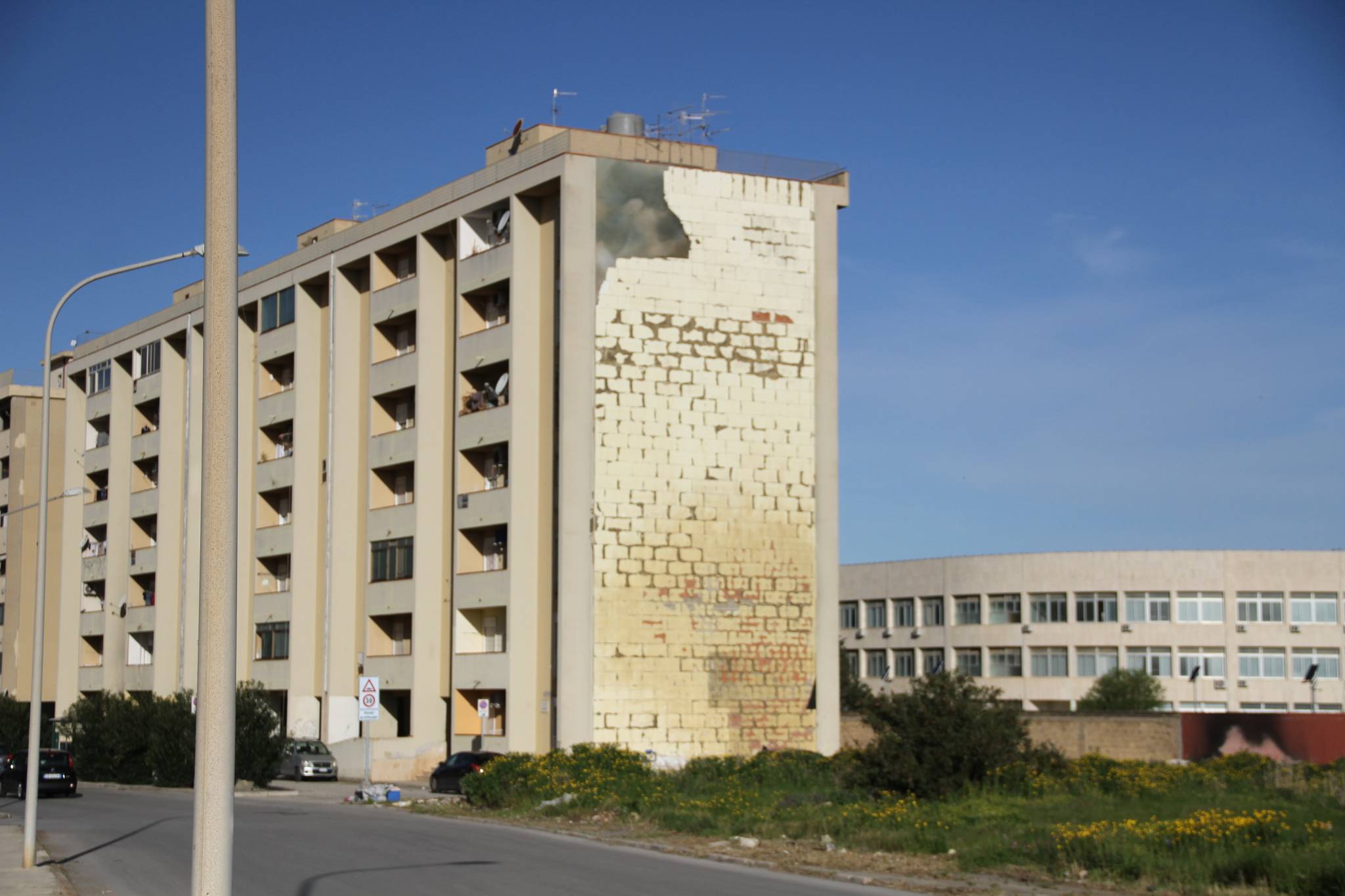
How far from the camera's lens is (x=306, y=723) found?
193 feet

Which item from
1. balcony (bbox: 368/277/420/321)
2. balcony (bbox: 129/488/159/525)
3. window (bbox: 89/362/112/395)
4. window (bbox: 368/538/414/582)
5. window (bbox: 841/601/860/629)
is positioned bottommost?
window (bbox: 841/601/860/629)

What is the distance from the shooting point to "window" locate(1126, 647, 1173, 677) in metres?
87.9

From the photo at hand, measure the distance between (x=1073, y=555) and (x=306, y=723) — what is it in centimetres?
5066

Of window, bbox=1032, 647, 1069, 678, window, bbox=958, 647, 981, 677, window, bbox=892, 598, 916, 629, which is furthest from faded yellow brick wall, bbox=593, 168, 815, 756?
window, bbox=892, 598, 916, 629

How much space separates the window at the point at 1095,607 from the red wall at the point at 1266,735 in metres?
36.6

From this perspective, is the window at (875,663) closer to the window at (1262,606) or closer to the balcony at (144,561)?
the window at (1262,606)

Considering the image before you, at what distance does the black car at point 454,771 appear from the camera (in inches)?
1780

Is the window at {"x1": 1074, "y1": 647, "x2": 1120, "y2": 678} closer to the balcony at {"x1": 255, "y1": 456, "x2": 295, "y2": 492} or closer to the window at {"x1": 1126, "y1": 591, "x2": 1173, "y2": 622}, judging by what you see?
the window at {"x1": 1126, "y1": 591, "x2": 1173, "y2": 622}

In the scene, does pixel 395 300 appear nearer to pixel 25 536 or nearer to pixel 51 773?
pixel 51 773

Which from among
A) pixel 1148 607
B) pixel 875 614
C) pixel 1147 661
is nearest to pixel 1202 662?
pixel 1147 661

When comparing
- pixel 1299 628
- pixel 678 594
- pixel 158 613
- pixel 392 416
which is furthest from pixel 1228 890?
pixel 1299 628

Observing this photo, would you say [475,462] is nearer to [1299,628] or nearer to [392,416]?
[392,416]

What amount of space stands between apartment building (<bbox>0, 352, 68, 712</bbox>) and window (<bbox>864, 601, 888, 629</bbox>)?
5165 centimetres

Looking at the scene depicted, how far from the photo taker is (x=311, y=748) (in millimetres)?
53062
